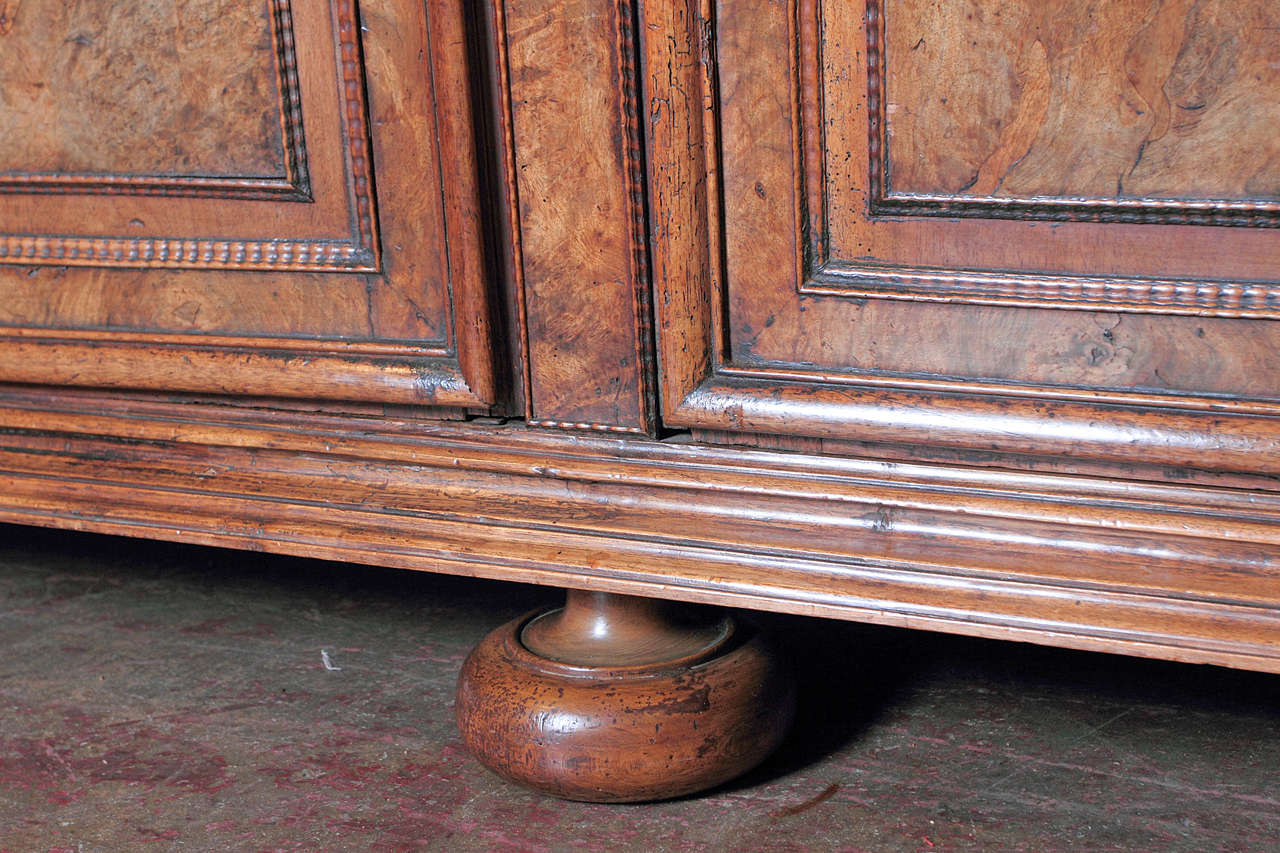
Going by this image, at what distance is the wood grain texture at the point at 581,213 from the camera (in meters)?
0.88

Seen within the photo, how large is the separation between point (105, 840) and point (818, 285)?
645 millimetres

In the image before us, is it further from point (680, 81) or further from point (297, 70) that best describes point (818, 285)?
point (297, 70)

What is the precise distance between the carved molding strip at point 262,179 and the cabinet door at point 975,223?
289 millimetres

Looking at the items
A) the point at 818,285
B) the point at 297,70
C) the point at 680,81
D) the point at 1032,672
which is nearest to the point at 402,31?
the point at 297,70

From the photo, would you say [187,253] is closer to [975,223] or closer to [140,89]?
[140,89]

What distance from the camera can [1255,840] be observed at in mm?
902

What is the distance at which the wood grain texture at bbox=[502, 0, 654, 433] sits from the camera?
0.88 meters

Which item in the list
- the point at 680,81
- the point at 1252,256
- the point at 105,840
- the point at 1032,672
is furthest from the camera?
the point at 1032,672

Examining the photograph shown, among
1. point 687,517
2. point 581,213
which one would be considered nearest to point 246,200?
point 581,213

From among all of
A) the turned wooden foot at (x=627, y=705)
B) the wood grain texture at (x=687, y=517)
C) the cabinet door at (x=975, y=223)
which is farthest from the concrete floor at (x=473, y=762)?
the cabinet door at (x=975, y=223)

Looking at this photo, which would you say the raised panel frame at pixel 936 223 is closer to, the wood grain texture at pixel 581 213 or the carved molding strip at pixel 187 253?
the wood grain texture at pixel 581 213

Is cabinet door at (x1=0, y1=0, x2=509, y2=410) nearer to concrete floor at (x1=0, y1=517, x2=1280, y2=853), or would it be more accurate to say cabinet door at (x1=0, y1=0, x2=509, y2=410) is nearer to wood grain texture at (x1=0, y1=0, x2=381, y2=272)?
wood grain texture at (x1=0, y1=0, x2=381, y2=272)

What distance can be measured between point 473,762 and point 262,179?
48 cm

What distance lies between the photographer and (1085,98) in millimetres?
777
